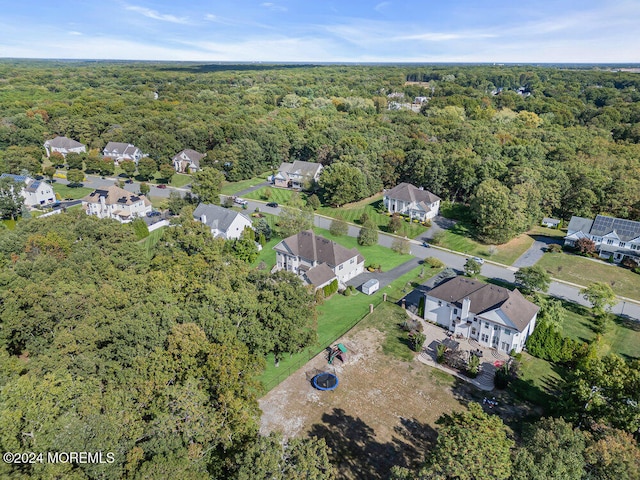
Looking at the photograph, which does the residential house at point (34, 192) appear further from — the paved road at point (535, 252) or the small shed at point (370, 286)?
the paved road at point (535, 252)

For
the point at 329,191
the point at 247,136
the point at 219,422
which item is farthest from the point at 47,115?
the point at 219,422

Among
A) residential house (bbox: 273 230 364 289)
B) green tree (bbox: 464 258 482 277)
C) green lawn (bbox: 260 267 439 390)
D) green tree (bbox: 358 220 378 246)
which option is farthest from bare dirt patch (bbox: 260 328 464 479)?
green tree (bbox: 358 220 378 246)

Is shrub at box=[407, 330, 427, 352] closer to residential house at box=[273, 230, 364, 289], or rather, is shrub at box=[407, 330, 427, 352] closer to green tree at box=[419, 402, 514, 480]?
residential house at box=[273, 230, 364, 289]

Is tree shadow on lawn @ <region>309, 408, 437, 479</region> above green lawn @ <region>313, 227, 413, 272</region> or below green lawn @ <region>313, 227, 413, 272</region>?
above

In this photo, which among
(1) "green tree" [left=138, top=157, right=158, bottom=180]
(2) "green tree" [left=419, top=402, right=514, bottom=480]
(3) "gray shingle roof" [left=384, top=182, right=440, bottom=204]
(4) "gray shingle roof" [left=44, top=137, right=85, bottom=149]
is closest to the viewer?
(2) "green tree" [left=419, top=402, right=514, bottom=480]

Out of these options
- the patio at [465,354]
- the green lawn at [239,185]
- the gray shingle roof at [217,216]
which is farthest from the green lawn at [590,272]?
the green lawn at [239,185]

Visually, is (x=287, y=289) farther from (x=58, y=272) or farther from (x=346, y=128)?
(x=346, y=128)
